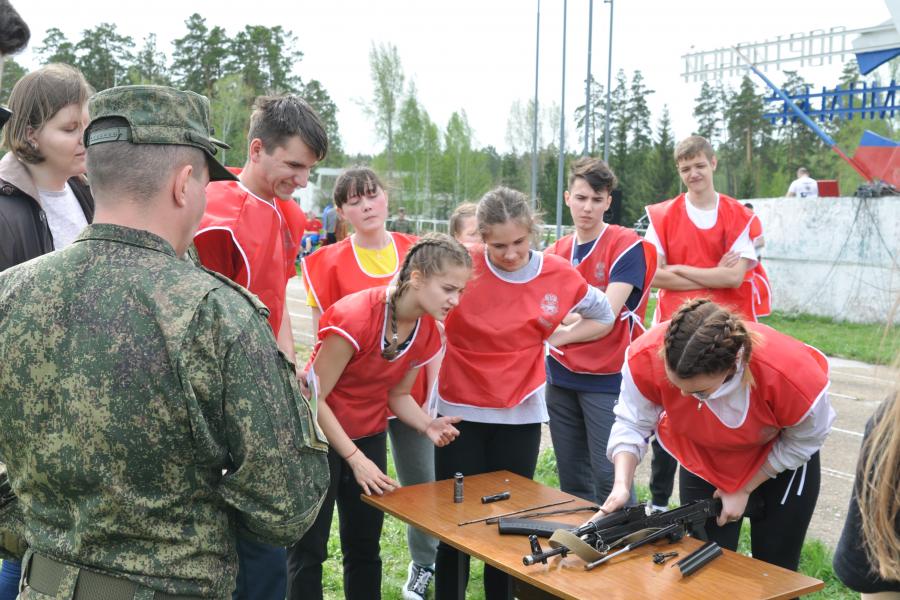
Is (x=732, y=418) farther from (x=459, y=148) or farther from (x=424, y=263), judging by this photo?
(x=459, y=148)

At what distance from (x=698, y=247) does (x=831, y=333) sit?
9.50 metres

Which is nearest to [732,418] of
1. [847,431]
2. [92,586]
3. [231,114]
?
[92,586]

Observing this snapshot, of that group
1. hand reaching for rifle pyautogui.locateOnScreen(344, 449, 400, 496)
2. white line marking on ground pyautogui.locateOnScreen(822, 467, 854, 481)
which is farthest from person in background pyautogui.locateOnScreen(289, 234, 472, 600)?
white line marking on ground pyautogui.locateOnScreen(822, 467, 854, 481)

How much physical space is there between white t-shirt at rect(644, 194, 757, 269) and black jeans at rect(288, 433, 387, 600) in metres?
2.37

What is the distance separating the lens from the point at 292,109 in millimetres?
3107

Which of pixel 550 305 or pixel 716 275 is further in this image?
pixel 716 275

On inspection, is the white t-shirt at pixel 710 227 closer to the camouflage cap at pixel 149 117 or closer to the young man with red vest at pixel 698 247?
the young man with red vest at pixel 698 247

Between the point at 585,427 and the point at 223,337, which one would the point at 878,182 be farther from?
the point at 223,337

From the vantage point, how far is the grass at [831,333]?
11.4 metres

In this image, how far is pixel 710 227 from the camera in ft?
16.3

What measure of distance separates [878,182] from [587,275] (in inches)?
519

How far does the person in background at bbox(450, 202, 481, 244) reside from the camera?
171 inches

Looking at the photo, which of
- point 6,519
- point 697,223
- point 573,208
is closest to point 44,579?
point 6,519

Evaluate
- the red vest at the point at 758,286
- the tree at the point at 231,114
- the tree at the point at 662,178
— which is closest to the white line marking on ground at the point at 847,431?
the red vest at the point at 758,286
